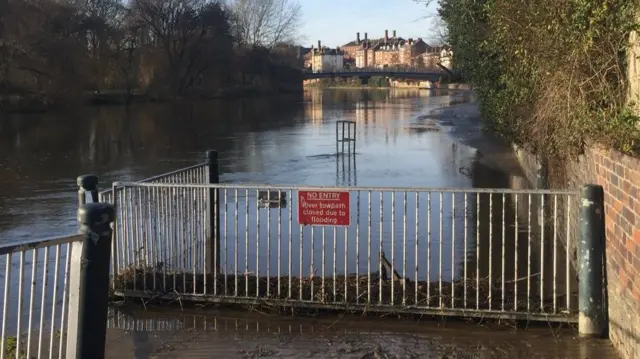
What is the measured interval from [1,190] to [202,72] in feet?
231

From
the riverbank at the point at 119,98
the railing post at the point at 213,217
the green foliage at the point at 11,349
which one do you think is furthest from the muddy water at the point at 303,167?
the riverbank at the point at 119,98

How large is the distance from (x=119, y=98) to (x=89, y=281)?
69836mm

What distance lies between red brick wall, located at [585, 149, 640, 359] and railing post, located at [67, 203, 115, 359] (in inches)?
142

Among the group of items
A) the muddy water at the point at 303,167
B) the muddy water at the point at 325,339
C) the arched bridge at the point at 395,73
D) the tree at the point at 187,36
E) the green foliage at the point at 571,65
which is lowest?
the muddy water at the point at 325,339

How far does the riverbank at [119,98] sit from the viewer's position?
176ft

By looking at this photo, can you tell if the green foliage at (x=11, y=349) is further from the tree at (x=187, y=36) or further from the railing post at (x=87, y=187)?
the tree at (x=187, y=36)

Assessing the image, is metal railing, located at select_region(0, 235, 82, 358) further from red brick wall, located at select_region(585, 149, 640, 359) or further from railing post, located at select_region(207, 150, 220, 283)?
red brick wall, located at select_region(585, 149, 640, 359)

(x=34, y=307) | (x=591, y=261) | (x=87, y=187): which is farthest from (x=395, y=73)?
(x=591, y=261)

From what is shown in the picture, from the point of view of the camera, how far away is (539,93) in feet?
27.6

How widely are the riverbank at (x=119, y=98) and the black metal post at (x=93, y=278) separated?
171 ft

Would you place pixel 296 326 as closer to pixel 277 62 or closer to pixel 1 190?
pixel 1 190

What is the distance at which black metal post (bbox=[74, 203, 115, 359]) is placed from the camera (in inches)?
180

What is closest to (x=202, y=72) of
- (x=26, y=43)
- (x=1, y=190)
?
(x=26, y=43)

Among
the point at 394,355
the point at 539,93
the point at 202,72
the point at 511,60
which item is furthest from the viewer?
the point at 202,72
